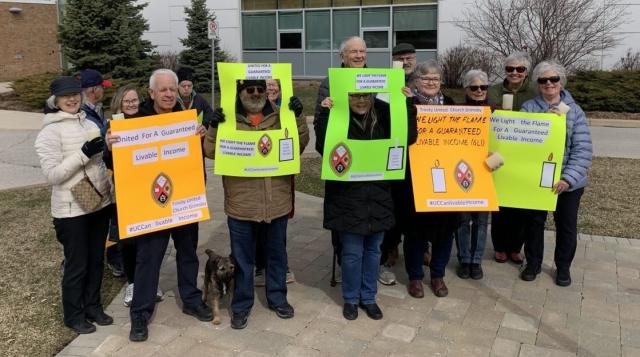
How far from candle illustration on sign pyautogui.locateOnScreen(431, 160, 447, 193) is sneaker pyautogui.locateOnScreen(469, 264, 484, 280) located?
1.10 meters

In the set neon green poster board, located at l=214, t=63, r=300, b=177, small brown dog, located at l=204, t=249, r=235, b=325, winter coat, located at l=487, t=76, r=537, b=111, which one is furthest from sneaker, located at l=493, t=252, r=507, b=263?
small brown dog, located at l=204, t=249, r=235, b=325

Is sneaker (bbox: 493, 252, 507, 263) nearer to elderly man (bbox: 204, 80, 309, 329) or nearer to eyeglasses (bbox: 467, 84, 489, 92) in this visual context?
eyeglasses (bbox: 467, 84, 489, 92)

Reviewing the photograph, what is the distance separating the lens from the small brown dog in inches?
173

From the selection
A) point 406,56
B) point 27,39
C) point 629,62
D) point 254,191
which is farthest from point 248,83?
point 27,39

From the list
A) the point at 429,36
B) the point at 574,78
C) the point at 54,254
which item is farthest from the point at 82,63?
the point at 574,78

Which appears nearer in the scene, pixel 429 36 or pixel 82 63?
pixel 82 63

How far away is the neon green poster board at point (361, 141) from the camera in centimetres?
427

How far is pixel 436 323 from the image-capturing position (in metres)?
4.47

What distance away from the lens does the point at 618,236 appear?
6.62 meters

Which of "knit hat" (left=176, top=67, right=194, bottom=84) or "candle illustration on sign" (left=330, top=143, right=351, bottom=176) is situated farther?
"knit hat" (left=176, top=67, right=194, bottom=84)

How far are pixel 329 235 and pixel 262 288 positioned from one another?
164 cm

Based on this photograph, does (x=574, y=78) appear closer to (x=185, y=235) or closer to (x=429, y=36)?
(x=429, y=36)

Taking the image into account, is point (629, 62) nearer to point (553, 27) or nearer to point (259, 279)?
point (553, 27)

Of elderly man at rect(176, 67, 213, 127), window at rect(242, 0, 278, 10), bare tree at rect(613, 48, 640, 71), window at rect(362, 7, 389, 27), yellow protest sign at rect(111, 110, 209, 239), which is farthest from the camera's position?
window at rect(242, 0, 278, 10)
